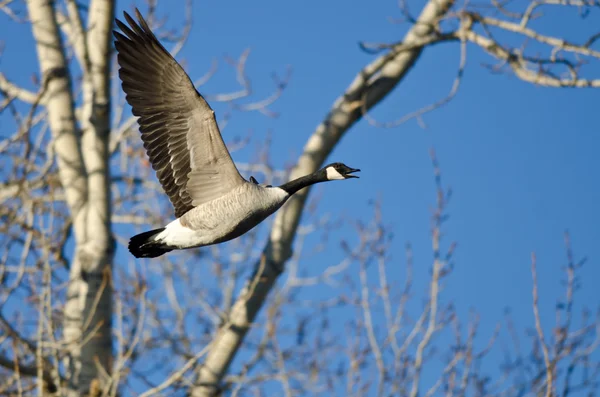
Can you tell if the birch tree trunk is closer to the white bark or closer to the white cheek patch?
the white bark

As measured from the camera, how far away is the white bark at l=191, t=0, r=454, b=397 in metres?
9.11

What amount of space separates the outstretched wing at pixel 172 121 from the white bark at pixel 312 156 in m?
2.76

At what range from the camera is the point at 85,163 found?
384 inches

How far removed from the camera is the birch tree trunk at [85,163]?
8.88 meters

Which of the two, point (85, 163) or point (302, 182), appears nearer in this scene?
point (302, 182)

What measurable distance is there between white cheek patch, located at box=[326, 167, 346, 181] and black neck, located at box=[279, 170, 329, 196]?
0.12 ft

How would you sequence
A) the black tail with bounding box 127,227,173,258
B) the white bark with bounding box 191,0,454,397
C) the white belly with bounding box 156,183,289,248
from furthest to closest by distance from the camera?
the white bark with bounding box 191,0,454,397
the black tail with bounding box 127,227,173,258
the white belly with bounding box 156,183,289,248

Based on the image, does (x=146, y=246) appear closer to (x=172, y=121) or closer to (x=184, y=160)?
(x=184, y=160)

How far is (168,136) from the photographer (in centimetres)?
624

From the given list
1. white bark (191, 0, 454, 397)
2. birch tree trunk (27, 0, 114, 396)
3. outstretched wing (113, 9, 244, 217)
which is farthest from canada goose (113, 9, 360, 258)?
white bark (191, 0, 454, 397)

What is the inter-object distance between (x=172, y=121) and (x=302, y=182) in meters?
Answer: 0.97

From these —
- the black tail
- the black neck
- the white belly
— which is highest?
the black neck

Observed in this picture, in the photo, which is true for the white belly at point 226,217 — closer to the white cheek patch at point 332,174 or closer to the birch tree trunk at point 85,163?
the white cheek patch at point 332,174

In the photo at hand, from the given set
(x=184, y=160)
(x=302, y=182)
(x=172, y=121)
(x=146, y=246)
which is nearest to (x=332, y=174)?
(x=302, y=182)
